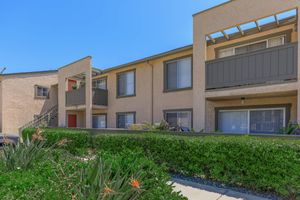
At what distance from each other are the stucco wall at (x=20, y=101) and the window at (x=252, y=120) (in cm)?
2030

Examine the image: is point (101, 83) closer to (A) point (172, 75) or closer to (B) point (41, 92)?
(A) point (172, 75)

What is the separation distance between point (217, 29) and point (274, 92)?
3570mm

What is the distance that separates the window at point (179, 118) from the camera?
38.2 feet

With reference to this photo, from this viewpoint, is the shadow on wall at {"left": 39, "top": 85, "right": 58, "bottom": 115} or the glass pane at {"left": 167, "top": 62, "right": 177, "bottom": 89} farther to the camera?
the shadow on wall at {"left": 39, "top": 85, "right": 58, "bottom": 115}

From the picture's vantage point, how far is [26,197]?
297 cm

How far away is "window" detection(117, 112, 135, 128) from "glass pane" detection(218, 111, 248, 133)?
6.16 meters

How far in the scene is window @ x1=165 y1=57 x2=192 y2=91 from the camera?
1166 centimetres

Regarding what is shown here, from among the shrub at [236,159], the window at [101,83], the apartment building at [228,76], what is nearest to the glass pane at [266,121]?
the apartment building at [228,76]

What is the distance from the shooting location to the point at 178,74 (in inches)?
479

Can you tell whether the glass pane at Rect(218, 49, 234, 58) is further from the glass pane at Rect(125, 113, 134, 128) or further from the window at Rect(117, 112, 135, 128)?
the glass pane at Rect(125, 113, 134, 128)

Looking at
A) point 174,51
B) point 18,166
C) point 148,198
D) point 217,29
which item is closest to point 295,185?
point 148,198

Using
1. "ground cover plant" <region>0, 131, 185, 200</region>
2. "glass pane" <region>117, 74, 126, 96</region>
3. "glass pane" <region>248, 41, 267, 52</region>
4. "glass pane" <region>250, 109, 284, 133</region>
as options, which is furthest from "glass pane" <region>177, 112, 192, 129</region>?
"ground cover plant" <region>0, 131, 185, 200</region>

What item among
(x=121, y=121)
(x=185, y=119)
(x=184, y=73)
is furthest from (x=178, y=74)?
(x=121, y=121)

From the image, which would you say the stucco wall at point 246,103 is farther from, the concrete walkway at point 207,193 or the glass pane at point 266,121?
the concrete walkway at point 207,193
